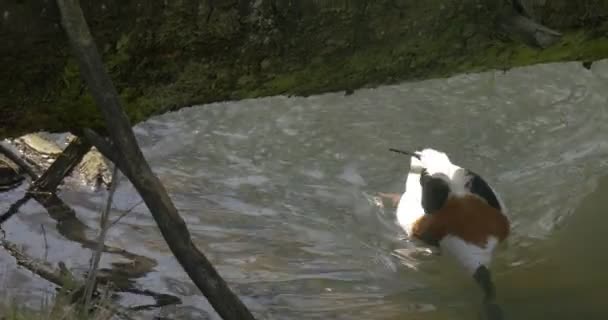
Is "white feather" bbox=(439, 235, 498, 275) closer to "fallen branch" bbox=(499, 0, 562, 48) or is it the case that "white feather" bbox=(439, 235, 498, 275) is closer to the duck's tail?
the duck's tail

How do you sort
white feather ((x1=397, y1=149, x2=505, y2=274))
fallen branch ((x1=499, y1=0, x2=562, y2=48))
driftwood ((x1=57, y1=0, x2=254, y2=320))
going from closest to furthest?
driftwood ((x1=57, y1=0, x2=254, y2=320)) < fallen branch ((x1=499, y1=0, x2=562, y2=48)) < white feather ((x1=397, y1=149, x2=505, y2=274))

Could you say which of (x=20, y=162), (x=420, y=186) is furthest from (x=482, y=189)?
(x=20, y=162)

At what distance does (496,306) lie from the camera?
4367 millimetres

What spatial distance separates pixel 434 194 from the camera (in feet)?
18.0

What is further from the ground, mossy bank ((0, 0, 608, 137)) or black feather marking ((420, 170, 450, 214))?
black feather marking ((420, 170, 450, 214))

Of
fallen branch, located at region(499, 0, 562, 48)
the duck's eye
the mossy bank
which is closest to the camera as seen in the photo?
the mossy bank

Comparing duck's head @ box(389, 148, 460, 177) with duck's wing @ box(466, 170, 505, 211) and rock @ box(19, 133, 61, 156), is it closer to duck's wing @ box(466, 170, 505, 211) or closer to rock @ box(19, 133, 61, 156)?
duck's wing @ box(466, 170, 505, 211)

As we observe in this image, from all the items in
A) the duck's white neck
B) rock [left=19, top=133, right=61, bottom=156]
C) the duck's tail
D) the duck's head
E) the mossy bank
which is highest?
the duck's head

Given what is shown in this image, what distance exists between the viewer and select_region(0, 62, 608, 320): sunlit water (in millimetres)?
4293

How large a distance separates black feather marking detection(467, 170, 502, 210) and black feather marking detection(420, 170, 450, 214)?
154 mm

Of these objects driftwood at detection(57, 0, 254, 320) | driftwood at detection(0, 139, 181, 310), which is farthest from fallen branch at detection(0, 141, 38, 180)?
driftwood at detection(57, 0, 254, 320)

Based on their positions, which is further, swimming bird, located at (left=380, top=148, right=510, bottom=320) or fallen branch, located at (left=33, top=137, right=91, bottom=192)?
swimming bird, located at (left=380, top=148, right=510, bottom=320)

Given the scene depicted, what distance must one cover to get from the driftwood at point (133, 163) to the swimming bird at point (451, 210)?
305cm

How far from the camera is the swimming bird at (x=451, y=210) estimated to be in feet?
16.5
